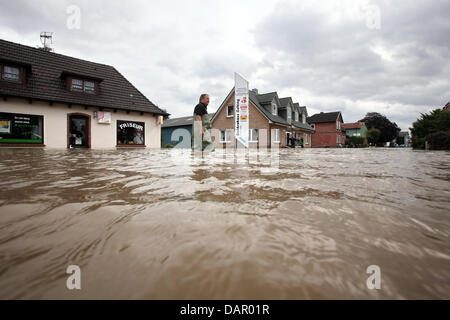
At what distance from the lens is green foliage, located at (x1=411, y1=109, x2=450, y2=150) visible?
1116cm

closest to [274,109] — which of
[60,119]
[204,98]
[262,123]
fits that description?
[262,123]

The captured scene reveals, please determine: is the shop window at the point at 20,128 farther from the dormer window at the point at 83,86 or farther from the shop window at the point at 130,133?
the shop window at the point at 130,133

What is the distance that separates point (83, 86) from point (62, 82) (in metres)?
0.97

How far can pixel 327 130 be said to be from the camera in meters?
34.5

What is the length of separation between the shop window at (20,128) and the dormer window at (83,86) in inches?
96.9

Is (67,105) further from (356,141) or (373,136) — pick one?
(373,136)

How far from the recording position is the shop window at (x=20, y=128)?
10.0 meters

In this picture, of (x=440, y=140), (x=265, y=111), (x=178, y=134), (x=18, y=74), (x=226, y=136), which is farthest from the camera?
(x=178, y=134)

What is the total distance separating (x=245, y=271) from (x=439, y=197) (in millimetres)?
1546

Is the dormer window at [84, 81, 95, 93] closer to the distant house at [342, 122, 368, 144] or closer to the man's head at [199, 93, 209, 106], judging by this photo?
the man's head at [199, 93, 209, 106]

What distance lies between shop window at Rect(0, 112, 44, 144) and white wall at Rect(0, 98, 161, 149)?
0.21 metres

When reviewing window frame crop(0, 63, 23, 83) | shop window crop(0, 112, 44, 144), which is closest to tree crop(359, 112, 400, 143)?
shop window crop(0, 112, 44, 144)

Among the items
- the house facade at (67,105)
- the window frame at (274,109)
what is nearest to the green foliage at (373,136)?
the window frame at (274,109)

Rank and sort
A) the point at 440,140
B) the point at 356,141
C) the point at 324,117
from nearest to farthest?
the point at 440,140, the point at 324,117, the point at 356,141
